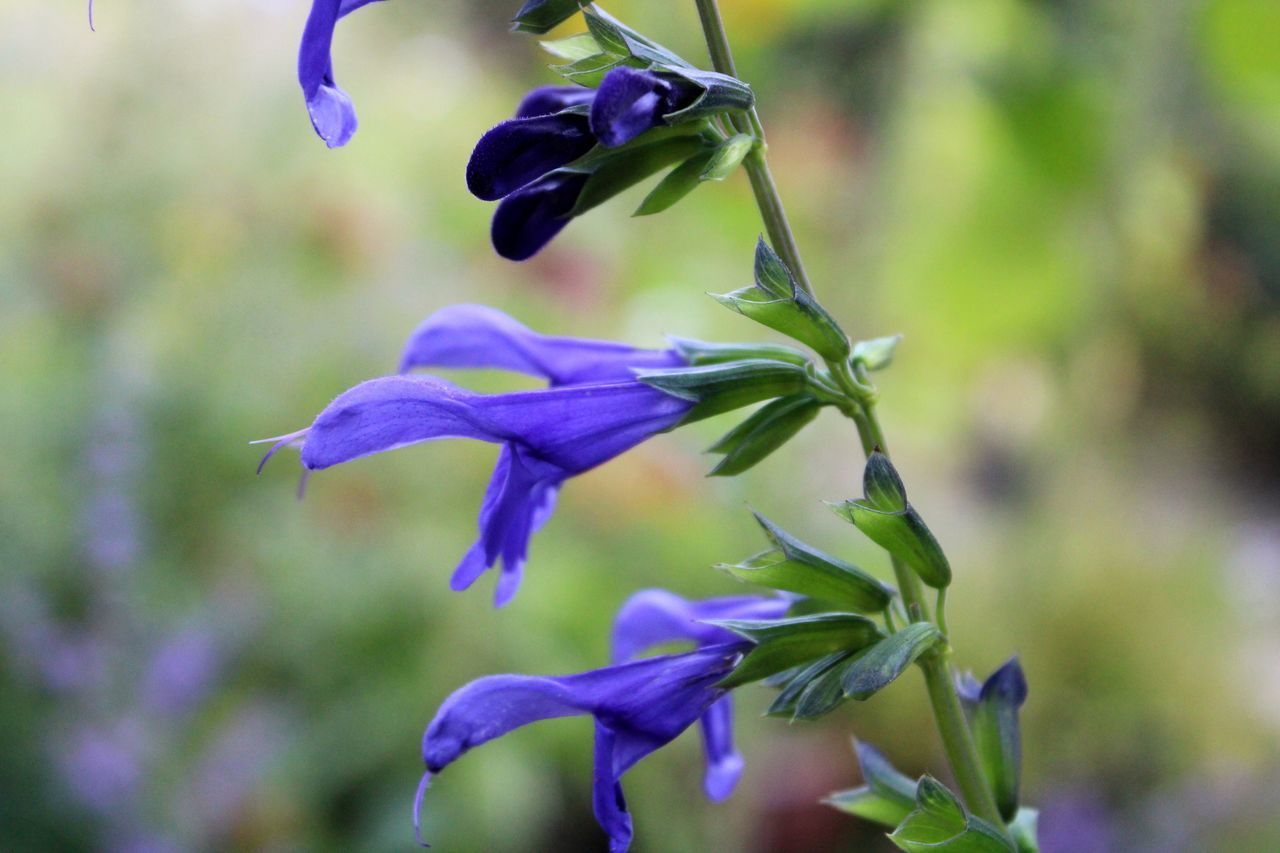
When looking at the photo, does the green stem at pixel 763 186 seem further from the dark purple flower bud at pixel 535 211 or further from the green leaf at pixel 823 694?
the green leaf at pixel 823 694

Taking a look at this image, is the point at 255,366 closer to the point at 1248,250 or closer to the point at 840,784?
the point at 840,784

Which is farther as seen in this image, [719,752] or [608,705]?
[719,752]

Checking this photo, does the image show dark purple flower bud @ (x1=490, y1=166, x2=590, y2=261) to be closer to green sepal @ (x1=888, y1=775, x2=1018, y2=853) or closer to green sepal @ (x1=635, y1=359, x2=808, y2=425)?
green sepal @ (x1=635, y1=359, x2=808, y2=425)

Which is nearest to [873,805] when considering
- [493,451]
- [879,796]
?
[879,796]

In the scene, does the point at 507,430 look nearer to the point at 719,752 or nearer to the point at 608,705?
the point at 608,705

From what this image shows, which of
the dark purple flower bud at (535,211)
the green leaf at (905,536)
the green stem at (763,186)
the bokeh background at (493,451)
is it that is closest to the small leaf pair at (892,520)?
the green leaf at (905,536)

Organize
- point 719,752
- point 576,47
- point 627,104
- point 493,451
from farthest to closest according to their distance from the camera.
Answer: point 493,451 → point 719,752 → point 576,47 → point 627,104

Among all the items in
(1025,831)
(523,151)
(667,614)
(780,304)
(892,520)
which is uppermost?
(523,151)
